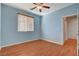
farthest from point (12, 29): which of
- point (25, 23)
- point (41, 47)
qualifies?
point (41, 47)

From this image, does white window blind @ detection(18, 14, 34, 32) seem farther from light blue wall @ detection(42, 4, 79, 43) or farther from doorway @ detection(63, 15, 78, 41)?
doorway @ detection(63, 15, 78, 41)

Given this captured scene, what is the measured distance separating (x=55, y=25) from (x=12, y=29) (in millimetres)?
1071

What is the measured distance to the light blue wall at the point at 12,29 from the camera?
81.3 inches

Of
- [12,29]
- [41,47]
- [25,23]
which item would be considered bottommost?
[41,47]

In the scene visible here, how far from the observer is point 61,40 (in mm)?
2350

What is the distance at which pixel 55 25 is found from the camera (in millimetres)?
2281

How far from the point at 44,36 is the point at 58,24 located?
458 millimetres

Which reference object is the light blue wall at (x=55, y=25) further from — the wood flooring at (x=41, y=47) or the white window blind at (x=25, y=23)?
the white window blind at (x=25, y=23)

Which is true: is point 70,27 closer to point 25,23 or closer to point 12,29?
point 25,23

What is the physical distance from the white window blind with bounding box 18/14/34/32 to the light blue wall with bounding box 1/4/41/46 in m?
0.10

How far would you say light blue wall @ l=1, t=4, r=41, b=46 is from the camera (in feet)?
6.77

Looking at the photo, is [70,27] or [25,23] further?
[70,27]

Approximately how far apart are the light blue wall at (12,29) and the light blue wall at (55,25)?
0.58 feet

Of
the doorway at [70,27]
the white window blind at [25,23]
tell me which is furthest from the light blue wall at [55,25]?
the white window blind at [25,23]
